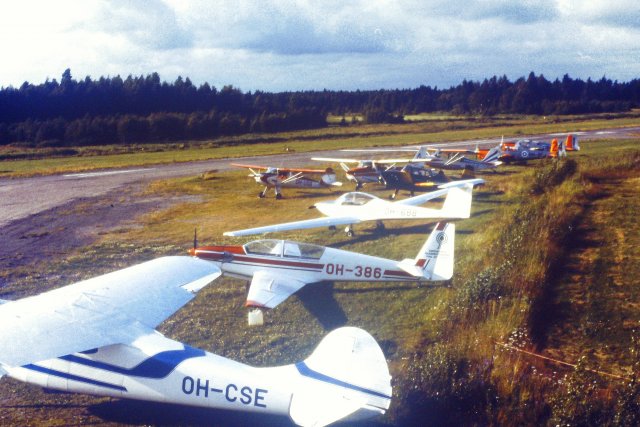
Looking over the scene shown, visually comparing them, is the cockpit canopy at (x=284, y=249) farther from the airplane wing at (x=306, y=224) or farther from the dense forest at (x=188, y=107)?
the dense forest at (x=188, y=107)

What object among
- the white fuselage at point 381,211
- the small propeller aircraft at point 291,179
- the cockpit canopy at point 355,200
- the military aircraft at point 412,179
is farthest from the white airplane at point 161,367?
the small propeller aircraft at point 291,179

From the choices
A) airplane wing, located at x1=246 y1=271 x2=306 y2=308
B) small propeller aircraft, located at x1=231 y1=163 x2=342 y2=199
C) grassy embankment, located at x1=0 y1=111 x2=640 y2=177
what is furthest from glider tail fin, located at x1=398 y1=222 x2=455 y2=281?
grassy embankment, located at x1=0 y1=111 x2=640 y2=177

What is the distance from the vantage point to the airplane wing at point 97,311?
655 centimetres

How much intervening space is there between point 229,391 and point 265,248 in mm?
5658

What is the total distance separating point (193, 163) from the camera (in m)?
46.3

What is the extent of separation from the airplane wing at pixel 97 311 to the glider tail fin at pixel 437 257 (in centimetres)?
475

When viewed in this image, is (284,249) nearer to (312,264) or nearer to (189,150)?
(312,264)

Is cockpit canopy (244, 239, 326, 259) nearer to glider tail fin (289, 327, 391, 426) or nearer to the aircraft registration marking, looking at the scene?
glider tail fin (289, 327, 391, 426)

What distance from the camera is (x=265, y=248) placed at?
12.4 metres

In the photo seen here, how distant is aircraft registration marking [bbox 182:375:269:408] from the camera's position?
6.91m

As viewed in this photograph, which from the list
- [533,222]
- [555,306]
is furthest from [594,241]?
[555,306]

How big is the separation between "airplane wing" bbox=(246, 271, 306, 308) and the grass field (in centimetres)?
58

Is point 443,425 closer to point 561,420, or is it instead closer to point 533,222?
point 561,420

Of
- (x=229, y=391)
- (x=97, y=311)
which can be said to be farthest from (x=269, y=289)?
(x=229, y=391)
